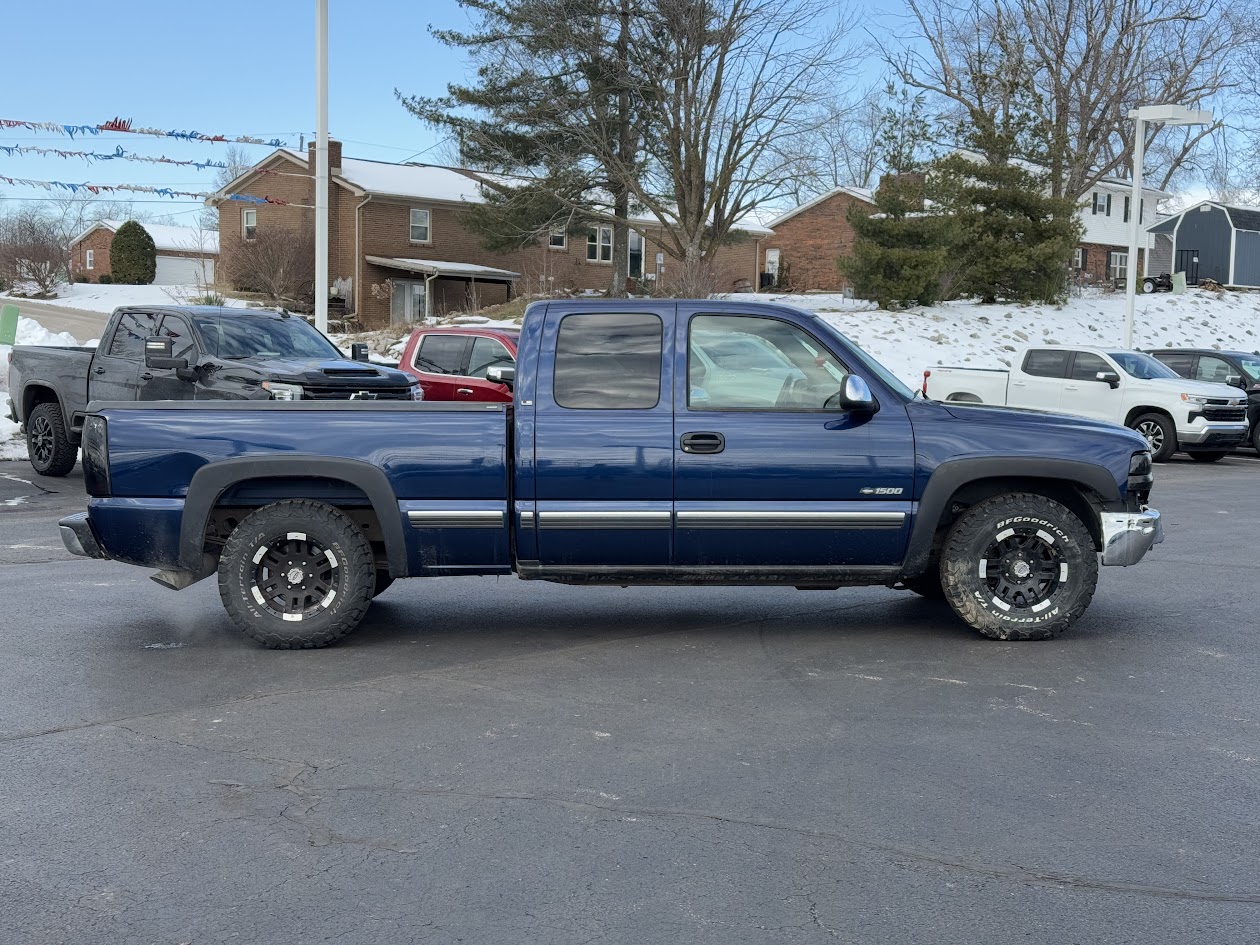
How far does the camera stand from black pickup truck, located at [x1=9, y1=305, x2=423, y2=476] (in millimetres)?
13156

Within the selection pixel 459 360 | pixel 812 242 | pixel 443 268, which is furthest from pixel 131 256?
pixel 459 360

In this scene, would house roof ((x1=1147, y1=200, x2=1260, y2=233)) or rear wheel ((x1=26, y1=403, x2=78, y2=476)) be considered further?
house roof ((x1=1147, y1=200, x2=1260, y2=233))

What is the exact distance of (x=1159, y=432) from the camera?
20031 mm

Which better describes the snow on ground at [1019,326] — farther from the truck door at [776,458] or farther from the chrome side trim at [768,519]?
the chrome side trim at [768,519]

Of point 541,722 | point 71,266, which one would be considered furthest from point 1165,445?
point 71,266

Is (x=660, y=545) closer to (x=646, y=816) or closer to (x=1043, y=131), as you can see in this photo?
(x=646, y=816)

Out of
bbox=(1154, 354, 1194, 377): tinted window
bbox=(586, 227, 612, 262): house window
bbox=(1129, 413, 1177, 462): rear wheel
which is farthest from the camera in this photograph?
bbox=(586, 227, 612, 262): house window

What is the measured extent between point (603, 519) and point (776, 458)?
97cm

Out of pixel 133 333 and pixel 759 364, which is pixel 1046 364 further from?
pixel 759 364

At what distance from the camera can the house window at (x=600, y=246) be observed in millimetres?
52500

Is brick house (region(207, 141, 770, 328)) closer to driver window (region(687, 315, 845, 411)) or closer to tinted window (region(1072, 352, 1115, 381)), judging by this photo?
tinted window (region(1072, 352, 1115, 381))

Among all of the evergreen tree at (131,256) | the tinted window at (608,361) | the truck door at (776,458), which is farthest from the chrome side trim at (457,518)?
the evergreen tree at (131,256)

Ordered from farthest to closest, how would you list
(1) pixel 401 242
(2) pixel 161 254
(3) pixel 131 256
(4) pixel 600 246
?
(2) pixel 161 254, (3) pixel 131 256, (4) pixel 600 246, (1) pixel 401 242

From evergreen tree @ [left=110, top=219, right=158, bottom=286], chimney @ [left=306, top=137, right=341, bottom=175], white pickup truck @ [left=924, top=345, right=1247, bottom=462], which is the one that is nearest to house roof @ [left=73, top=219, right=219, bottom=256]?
evergreen tree @ [left=110, top=219, right=158, bottom=286]
